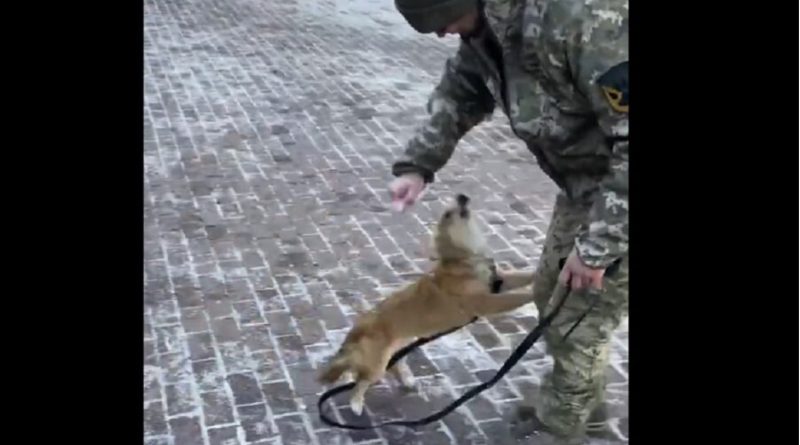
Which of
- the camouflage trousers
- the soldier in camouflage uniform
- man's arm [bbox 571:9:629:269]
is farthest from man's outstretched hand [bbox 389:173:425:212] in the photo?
man's arm [bbox 571:9:629:269]

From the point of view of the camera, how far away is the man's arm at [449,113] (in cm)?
356

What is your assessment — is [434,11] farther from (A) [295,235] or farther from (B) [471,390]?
(A) [295,235]

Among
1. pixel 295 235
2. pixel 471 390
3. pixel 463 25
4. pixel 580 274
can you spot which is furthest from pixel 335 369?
pixel 295 235

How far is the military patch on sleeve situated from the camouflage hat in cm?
49

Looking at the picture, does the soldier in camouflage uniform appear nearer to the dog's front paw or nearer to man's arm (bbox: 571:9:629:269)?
man's arm (bbox: 571:9:629:269)

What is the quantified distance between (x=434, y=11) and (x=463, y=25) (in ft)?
0.42

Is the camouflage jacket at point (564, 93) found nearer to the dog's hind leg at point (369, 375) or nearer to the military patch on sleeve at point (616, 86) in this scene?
the military patch on sleeve at point (616, 86)

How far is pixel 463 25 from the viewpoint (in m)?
3.20

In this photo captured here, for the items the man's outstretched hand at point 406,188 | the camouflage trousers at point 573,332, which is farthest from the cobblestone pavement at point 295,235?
the man's outstretched hand at point 406,188
